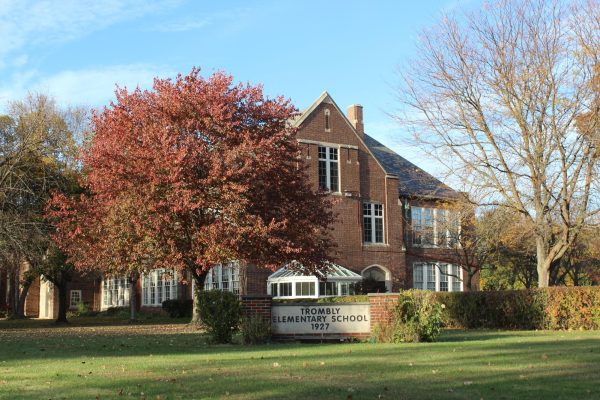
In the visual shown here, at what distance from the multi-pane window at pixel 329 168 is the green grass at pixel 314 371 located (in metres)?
22.3

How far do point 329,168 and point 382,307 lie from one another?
21.3 metres

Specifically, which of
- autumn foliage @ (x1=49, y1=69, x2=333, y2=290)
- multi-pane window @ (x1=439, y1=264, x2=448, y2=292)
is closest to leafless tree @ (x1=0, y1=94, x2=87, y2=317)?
autumn foliage @ (x1=49, y1=69, x2=333, y2=290)

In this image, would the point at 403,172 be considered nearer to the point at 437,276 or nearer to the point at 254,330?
the point at 437,276

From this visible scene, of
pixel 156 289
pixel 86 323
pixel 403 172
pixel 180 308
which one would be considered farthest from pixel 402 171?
pixel 86 323

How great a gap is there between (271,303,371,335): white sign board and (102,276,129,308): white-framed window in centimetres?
3225

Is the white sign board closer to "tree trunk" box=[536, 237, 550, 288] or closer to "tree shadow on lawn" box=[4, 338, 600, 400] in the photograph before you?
"tree shadow on lawn" box=[4, 338, 600, 400]

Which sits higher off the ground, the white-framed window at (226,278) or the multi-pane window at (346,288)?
the white-framed window at (226,278)

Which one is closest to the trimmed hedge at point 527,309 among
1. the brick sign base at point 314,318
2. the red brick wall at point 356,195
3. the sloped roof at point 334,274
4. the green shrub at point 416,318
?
the green shrub at point 416,318

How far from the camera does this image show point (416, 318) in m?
17.0

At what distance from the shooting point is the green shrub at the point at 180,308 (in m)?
39.8

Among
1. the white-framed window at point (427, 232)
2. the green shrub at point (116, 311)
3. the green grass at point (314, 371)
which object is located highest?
the white-framed window at point (427, 232)

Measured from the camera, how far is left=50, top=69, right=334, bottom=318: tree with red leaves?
72.9ft

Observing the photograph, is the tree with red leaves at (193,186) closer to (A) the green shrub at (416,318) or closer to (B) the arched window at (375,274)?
(A) the green shrub at (416,318)

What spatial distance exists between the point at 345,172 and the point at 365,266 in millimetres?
5202
